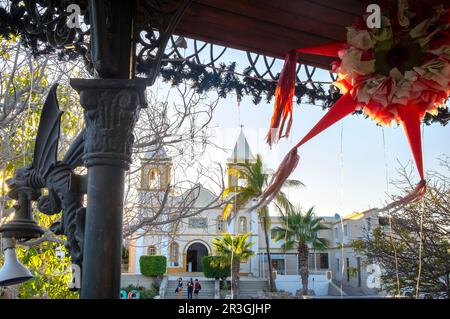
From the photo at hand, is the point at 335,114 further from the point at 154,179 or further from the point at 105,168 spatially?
the point at 154,179

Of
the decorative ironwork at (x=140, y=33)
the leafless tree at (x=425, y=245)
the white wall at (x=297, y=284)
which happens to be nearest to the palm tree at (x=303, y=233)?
the white wall at (x=297, y=284)

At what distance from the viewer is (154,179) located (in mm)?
9602

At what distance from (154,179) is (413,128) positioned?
810 centimetres

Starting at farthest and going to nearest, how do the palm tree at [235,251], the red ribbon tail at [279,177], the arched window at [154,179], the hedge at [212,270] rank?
the hedge at [212,270] → the palm tree at [235,251] → the arched window at [154,179] → the red ribbon tail at [279,177]

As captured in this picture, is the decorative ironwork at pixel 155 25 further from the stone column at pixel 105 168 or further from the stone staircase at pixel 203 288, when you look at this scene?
the stone staircase at pixel 203 288

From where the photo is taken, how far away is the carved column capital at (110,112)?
5.82 ft

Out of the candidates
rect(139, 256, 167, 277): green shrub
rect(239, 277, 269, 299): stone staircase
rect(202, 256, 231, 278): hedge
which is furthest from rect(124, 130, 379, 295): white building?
rect(239, 277, 269, 299): stone staircase

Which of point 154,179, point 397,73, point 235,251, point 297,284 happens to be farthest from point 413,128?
point 297,284

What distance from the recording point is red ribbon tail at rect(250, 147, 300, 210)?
165 centimetres

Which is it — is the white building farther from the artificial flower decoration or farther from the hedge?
the artificial flower decoration

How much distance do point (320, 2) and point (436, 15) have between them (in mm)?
498

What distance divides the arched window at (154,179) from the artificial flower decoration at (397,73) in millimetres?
7936

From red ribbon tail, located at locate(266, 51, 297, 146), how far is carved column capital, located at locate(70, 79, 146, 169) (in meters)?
0.57

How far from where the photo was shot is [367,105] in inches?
71.8
